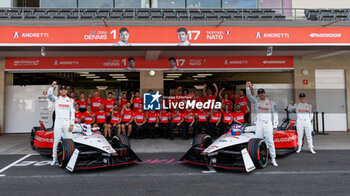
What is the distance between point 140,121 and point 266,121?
213 inches

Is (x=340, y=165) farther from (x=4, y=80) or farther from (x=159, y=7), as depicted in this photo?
(x=4, y=80)

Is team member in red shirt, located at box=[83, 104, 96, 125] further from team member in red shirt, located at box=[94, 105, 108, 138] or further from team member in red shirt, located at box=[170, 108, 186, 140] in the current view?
team member in red shirt, located at box=[170, 108, 186, 140]

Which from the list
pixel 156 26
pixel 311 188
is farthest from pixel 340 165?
pixel 156 26

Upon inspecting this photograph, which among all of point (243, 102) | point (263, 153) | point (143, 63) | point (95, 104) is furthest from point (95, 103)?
point (263, 153)

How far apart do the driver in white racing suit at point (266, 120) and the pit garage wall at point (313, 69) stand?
281 inches

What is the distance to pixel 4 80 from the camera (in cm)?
1177

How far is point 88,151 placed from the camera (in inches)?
229

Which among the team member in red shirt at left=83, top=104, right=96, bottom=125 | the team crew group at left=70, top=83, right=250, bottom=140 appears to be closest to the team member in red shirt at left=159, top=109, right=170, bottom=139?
the team crew group at left=70, top=83, right=250, bottom=140

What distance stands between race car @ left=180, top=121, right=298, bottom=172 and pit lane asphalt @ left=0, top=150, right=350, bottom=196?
0.20 metres

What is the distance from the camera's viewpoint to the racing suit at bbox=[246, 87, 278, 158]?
6068mm

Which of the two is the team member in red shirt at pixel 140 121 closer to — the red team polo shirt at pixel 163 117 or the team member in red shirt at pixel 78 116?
the red team polo shirt at pixel 163 117

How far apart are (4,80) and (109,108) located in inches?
214

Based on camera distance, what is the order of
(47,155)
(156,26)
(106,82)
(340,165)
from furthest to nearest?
(106,82) → (156,26) → (47,155) → (340,165)

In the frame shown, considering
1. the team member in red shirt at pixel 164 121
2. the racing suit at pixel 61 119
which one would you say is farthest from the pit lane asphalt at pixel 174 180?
the team member in red shirt at pixel 164 121
